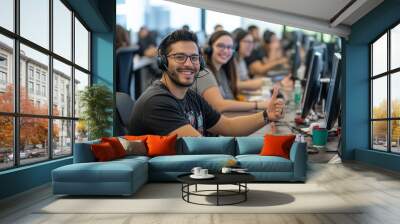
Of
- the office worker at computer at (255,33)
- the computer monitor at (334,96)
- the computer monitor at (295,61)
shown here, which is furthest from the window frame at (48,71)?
the computer monitor at (334,96)

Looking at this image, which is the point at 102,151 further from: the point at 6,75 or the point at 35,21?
the point at 35,21

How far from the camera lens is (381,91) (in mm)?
9055

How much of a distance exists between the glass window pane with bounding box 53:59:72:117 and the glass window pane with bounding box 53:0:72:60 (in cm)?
25

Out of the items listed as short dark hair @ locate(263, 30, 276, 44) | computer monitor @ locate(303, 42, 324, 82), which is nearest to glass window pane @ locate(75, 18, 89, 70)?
short dark hair @ locate(263, 30, 276, 44)

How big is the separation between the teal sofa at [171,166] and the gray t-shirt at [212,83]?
2065 millimetres

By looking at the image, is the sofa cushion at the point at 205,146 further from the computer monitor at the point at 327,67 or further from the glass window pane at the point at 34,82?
the computer monitor at the point at 327,67

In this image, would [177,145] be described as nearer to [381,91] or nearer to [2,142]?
[2,142]

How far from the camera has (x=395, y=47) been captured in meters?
8.38

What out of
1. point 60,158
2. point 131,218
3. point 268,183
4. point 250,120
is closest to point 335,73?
point 250,120

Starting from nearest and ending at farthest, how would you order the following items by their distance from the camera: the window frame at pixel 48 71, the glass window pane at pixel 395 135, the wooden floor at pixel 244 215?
the wooden floor at pixel 244 215 → the window frame at pixel 48 71 → the glass window pane at pixel 395 135

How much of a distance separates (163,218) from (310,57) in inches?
256

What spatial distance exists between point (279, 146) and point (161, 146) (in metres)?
1.96

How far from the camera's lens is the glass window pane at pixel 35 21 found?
5.63m

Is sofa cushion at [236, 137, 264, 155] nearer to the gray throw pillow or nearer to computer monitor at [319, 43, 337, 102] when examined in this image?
the gray throw pillow
